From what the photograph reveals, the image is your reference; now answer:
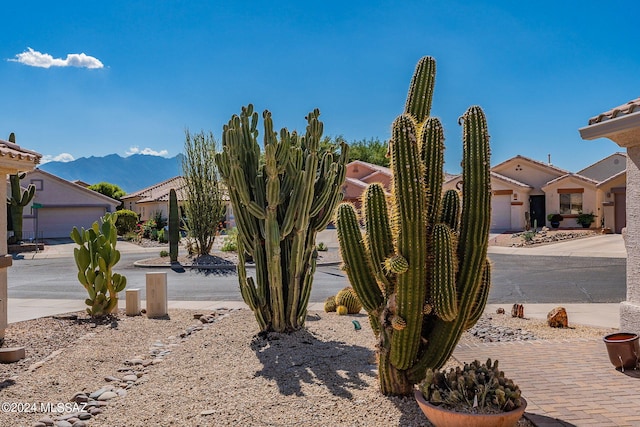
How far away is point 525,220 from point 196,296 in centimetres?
2833

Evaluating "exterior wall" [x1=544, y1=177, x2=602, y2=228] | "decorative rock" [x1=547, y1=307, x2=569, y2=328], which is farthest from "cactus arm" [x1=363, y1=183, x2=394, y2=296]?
"exterior wall" [x1=544, y1=177, x2=602, y2=228]

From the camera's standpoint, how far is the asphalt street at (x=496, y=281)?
13.2 m

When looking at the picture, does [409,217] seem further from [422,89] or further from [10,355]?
[10,355]

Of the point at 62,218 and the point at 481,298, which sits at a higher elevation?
the point at 62,218

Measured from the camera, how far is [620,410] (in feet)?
16.0

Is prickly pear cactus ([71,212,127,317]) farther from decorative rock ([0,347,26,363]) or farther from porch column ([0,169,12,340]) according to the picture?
decorative rock ([0,347,26,363])

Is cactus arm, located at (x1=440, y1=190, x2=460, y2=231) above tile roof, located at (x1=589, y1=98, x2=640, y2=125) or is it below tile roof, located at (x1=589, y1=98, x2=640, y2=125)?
below

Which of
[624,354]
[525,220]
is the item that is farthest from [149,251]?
[624,354]

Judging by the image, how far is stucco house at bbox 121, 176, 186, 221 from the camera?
42.6 metres

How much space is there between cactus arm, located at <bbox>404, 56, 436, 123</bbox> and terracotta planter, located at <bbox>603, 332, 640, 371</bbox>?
3.32 metres

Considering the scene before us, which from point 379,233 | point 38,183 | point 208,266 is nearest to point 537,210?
point 208,266

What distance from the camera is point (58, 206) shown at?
3981 centimetres

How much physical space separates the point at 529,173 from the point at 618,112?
32982 millimetres

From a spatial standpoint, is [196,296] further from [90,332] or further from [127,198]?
[127,198]
